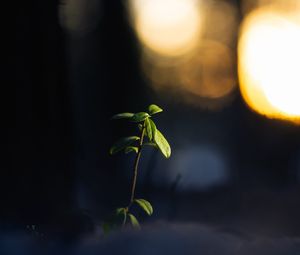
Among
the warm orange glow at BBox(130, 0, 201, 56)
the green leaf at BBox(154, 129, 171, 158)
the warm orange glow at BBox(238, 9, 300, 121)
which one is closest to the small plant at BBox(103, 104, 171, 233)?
the green leaf at BBox(154, 129, 171, 158)

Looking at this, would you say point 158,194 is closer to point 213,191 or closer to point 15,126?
point 213,191

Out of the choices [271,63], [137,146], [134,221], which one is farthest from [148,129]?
[271,63]

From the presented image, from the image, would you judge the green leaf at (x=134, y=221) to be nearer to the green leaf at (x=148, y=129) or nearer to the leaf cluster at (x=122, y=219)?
the leaf cluster at (x=122, y=219)

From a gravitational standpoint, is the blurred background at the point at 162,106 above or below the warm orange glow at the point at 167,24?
below

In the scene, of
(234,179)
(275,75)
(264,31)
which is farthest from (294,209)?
(264,31)

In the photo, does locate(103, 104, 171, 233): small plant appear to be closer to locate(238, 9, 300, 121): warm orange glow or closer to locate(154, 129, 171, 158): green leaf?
locate(154, 129, 171, 158): green leaf

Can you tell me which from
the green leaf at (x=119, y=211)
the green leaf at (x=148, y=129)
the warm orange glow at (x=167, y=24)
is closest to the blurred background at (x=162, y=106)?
the warm orange glow at (x=167, y=24)
